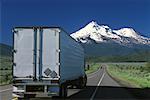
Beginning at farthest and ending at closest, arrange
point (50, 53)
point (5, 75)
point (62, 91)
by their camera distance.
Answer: point (5, 75) < point (62, 91) < point (50, 53)

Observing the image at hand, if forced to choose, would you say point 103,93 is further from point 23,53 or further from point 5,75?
point 5,75

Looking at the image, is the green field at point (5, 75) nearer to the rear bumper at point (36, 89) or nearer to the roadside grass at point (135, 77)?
the roadside grass at point (135, 77)

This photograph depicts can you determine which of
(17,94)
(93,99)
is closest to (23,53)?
(17,94)

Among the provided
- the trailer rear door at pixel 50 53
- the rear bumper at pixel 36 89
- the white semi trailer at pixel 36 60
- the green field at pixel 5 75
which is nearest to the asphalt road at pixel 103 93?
Answer: the rear bumper at pixel 36 89

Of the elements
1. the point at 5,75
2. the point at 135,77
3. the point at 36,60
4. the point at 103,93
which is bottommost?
the point at 103,93

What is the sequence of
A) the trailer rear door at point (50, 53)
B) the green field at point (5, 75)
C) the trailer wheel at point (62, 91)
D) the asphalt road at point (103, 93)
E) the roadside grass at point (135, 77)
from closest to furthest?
the trailer rear door at point (50, 53) → the trailer wheel at point (62, 91) → the asphalt road at point (103, 93) → the roadside grass at point (135, 77) → the green field at point (5, 75)

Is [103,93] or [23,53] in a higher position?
[23,53]

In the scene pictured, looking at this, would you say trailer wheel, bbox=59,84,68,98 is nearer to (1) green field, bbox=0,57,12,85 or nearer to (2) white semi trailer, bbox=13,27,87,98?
(2) white semi trailer, bbox=13,27,87,98

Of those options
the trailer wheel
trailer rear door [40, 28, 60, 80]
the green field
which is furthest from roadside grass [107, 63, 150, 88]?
trailer rear door [40, 28, 60, 80]

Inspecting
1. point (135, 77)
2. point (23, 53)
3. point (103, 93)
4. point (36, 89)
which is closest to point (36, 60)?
point (23, 53)

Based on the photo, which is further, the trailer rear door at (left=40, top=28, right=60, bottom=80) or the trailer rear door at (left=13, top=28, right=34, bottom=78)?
the trailer rear door at (left=13, top=28, right=34, bottom=78)

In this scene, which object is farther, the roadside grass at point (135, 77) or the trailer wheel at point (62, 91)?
the roadside grass at point (135, 77)

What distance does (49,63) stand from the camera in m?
20.8

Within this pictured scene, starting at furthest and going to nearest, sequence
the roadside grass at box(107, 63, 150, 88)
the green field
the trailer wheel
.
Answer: the green field < the roadside grass at box(107, 63, 150, 88) < the trailer wheel
